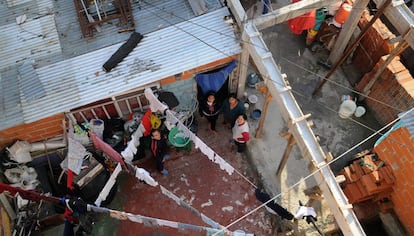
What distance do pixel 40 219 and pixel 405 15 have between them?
11.3 meters

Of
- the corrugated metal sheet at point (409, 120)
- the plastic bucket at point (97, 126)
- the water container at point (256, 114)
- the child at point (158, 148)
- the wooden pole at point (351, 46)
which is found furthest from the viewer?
the water container at point (256, 114)

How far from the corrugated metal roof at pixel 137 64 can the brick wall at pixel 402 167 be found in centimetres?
457

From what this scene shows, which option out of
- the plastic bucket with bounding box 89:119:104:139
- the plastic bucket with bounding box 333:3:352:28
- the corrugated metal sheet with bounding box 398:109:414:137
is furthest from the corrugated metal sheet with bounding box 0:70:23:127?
the plastic bucket with bounding box 333:3:352:28

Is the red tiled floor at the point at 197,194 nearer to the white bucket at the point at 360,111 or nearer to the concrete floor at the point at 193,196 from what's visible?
the concrete floor at the point at 193,196

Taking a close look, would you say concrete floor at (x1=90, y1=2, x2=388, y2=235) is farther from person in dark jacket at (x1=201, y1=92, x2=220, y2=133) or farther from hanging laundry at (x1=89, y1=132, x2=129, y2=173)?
hanging laundry at (x1=89, y1=132, x2=129, y2=173)

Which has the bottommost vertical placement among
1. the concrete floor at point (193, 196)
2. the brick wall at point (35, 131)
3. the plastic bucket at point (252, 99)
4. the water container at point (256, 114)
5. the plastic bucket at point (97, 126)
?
the concrete floor at point (193, 196)

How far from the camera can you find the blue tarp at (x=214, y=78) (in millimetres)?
10852

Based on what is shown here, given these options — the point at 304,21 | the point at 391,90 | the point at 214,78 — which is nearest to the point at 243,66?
the point at 214,78

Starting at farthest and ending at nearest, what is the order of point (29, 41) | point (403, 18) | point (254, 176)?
point (254, 176) < point (29, 41) < point (403, 18)

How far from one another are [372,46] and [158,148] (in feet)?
25.2

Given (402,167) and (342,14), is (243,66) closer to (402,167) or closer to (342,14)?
(342,14)

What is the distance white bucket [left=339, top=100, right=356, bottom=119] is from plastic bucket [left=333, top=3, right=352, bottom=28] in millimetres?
2617

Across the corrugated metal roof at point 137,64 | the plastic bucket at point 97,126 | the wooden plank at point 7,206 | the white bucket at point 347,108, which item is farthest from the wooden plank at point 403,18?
→ the wooden plank at point 7,206

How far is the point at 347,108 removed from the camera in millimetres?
12312
